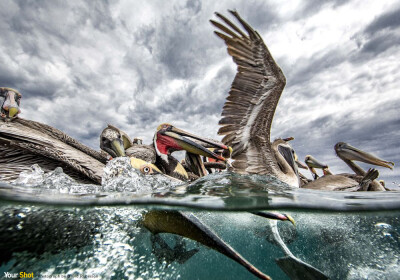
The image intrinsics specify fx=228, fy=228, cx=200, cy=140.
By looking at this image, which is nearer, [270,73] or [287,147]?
[270,73]

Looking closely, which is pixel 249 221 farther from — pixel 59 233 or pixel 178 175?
pixel 178 175

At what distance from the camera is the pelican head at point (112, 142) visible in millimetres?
6207

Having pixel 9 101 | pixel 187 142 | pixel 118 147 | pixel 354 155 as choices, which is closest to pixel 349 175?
pixel 354 155

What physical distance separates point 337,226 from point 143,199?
2272 mm

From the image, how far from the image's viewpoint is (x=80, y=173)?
4.34 meters

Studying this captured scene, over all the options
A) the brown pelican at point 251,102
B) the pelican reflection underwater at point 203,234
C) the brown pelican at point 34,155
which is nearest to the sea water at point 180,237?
the pelican reflection underwater at point 203,234

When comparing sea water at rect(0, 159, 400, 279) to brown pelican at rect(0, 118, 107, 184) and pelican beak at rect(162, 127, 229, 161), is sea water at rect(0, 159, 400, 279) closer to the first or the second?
brown pelican at rect(0, 118, 107, 184)

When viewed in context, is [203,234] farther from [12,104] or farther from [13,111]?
[12,104]

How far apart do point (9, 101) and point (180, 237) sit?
307 inches

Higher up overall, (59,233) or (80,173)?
(80,173)

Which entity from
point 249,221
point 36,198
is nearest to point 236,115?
point 249,221

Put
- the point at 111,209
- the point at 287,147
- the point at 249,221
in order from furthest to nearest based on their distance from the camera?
1. the point at 287,147
2. the point at 249,221
3. the point at 111,209

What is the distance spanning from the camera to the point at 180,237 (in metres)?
1.88

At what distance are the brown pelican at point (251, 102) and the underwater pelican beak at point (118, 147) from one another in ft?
9.24
